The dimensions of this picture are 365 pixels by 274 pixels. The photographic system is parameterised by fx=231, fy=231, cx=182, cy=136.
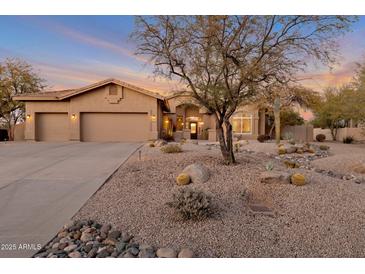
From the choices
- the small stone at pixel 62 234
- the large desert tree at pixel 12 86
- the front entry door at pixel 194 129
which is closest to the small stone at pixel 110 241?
the small stone at pixel 62 234

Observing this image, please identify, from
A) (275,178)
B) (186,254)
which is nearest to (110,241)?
(186,254)

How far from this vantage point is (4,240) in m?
3.04

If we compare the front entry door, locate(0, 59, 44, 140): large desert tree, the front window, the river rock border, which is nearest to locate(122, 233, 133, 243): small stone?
Answer: the river rock border

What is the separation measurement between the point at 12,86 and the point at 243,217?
71.3 feet

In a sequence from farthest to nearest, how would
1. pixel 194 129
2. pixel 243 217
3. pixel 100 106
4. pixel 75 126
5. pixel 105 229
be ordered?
pixel 194 129 < pixel 100 106 < pixel 75 126 < pixel 243 217 < pixel 105 229

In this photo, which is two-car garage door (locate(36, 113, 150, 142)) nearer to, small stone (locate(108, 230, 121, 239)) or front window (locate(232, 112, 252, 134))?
front window (locate(232, 112, 252, 134))

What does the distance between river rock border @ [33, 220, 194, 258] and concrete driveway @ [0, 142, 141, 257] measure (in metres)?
0.18

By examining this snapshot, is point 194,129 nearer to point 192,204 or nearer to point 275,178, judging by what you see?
point 275,178

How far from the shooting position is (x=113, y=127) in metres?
15.9

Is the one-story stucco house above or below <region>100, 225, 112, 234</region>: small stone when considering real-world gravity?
above

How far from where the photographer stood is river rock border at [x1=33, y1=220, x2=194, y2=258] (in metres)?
2.86

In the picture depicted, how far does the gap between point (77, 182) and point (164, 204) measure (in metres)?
2.51

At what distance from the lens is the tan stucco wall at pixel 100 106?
15828mm

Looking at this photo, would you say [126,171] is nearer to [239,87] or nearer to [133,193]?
[133,193]
